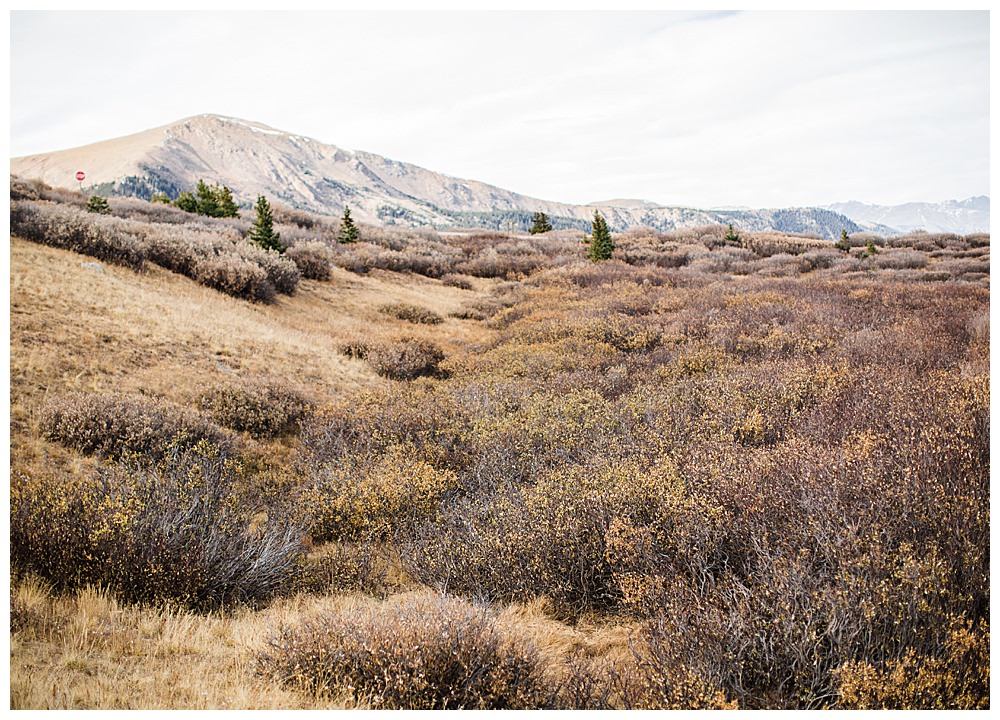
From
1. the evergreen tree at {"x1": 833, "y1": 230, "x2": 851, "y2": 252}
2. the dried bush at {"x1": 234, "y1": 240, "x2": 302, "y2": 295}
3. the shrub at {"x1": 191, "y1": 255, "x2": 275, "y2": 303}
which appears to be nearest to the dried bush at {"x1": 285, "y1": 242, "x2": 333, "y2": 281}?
the dried bush at {"x1": 234, "y1": 240, "x2": 302, "y2": 295}

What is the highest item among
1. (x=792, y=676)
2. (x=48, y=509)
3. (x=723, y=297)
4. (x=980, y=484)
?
(x=723, y=297)

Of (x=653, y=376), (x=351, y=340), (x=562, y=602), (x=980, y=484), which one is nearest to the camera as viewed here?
(x=980, y=484)

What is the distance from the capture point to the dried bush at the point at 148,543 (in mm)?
4453

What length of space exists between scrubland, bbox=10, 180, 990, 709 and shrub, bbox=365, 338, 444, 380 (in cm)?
8

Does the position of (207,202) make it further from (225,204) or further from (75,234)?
(75,234)

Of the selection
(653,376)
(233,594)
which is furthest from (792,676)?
(653,376)

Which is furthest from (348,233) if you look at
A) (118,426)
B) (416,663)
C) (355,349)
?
(416,663)

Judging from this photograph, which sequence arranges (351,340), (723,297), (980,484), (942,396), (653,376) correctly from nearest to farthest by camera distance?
(980,484)
(942,396)
(653,376)
(351,340)
(723,297)

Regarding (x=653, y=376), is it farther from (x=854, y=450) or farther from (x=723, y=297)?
(x=723, y=297)

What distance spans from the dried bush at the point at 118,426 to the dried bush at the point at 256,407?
81 centimetres

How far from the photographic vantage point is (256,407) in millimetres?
9188

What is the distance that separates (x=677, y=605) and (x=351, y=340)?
11.8 metres

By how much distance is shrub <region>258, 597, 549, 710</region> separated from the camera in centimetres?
332

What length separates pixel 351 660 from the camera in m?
3.50
